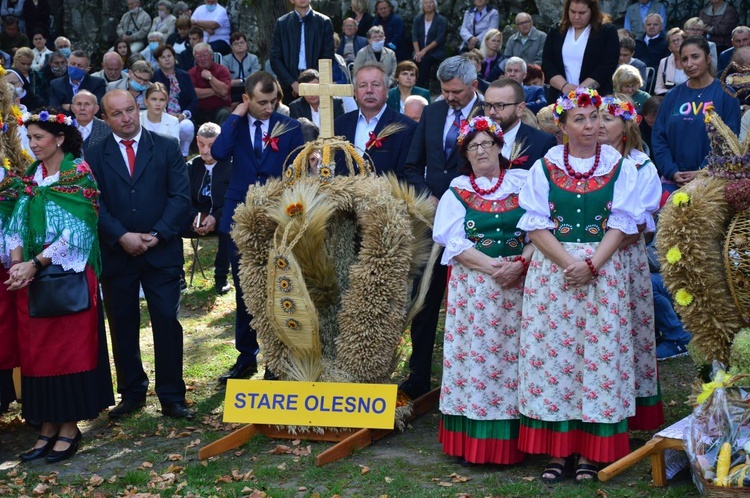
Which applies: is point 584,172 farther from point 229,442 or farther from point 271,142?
point 229,442

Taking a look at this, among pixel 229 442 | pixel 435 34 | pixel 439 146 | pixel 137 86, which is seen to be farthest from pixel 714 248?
pixel 435 34

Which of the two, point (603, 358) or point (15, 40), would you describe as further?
point (15, 40)

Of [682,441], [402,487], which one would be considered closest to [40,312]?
[402,487]

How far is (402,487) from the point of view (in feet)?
19.5

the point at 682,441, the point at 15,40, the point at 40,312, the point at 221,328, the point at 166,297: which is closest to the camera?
the point at 682,441

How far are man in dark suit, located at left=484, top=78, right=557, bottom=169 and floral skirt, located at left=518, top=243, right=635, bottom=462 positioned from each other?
109cm

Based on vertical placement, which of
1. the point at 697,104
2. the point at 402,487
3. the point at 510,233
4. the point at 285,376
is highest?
the point at 697,104

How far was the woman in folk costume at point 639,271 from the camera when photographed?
596 centimetres

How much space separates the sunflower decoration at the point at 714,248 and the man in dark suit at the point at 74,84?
10861 millimetres

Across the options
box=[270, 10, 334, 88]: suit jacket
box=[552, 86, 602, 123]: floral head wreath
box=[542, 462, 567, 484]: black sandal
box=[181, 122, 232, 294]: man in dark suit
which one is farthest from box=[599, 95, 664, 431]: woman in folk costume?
box=[270, 10, 334, 88]: suit jacket

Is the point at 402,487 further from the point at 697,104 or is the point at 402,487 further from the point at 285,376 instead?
the point at 697,104

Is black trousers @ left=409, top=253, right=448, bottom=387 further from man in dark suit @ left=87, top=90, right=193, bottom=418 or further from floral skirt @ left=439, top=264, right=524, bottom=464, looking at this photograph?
man in dark suit @ left=87, top=90, right=193, bottom=418

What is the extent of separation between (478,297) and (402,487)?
1.19 metres

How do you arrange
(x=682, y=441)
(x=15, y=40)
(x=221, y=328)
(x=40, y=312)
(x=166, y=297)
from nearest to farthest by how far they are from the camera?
1. (x=682, y=441)
2. (x=40, y=312)
3. (x=166, y=297)
4. (x=221, y=328)
5. (x=15, y=40)
